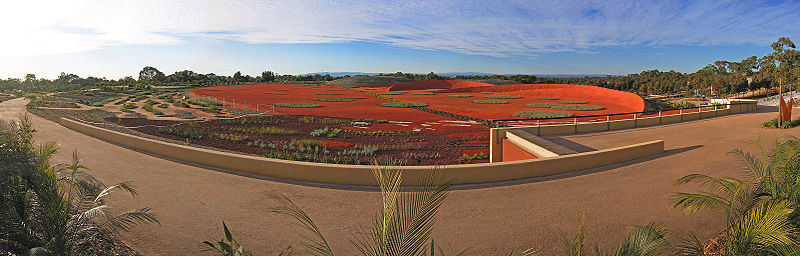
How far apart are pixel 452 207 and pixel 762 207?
12.5ft

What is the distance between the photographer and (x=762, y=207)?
4.14 meters

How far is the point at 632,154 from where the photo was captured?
10.2 metres

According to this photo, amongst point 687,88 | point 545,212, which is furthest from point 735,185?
point 687,88

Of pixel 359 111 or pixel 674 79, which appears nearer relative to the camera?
pixel 359 111

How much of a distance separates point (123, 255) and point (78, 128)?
14576 millimetres

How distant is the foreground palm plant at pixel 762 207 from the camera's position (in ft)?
12.4

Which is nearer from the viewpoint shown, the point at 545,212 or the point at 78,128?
the point at 545,212

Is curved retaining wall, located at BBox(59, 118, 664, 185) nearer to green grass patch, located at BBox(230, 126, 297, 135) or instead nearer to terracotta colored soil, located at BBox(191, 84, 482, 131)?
green grass patch, located at BBox(230, 126, 297, 135)

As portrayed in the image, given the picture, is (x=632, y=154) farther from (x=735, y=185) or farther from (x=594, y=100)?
(x=594, y=100)

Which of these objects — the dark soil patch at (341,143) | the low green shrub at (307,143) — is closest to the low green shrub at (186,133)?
the dark soil patch at (341,143)

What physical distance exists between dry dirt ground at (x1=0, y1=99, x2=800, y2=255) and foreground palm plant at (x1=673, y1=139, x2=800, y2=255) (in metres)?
0.95

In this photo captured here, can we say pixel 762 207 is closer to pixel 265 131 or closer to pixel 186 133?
pixel 265 131

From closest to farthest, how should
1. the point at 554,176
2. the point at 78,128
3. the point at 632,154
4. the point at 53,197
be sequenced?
the point at 53,197
the point at 554,176
the point at 632,154
the point at 78,128

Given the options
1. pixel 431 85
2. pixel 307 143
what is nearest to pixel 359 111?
pixel 307 143
